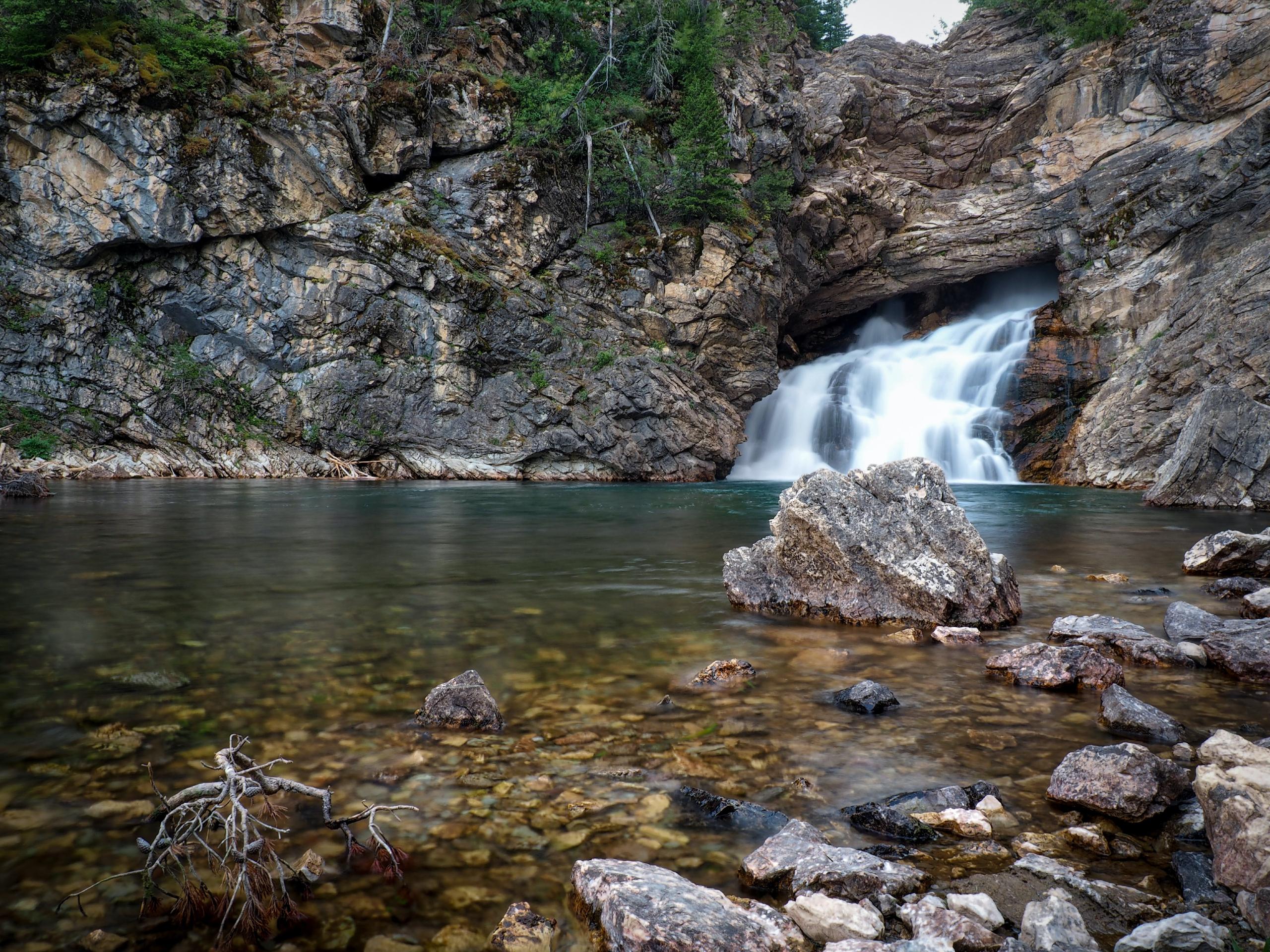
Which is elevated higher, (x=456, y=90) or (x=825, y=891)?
(x=456, y=90)

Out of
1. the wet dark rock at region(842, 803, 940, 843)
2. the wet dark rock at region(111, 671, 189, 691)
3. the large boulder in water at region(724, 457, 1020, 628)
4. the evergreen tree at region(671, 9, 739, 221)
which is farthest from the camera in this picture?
the evergreen tree at region(671, 9, 739, 221)

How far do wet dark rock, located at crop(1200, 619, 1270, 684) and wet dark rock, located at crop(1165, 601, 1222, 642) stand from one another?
0.16m

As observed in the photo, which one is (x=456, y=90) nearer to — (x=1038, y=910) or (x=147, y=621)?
(x=147, y=621)

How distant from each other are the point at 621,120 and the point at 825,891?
32.6 metres

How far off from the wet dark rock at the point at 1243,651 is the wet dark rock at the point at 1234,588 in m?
2.25

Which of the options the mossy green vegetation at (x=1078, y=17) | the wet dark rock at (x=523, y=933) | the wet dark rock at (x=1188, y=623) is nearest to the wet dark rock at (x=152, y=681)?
the wet dark rock at (x=523, y=933)

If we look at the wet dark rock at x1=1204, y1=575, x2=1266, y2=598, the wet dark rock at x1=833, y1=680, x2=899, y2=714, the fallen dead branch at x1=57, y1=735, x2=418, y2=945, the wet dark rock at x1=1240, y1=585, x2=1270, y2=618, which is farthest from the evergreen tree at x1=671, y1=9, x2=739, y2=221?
the fallen dead branch at x1=57, y1=735, x2=418, y2=945

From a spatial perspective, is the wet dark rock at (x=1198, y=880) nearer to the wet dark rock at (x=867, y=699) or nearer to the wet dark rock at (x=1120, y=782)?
the wet dark rock at (x=1120, y=782)

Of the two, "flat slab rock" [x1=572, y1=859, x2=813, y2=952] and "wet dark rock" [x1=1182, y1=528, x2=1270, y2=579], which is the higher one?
"wet dark rock" [x1=1182, y1=528, x2=1270, y2=579]

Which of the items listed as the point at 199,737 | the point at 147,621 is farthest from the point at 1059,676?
the point at 147,621

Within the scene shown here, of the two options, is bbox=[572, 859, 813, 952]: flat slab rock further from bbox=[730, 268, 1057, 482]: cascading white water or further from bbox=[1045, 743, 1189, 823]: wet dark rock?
bbox=[730, 268, 1057, 482]: cascading white water

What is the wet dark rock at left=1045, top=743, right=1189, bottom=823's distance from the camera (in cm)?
255

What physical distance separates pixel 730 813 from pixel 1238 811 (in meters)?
1.62

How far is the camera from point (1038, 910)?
1.91 m
